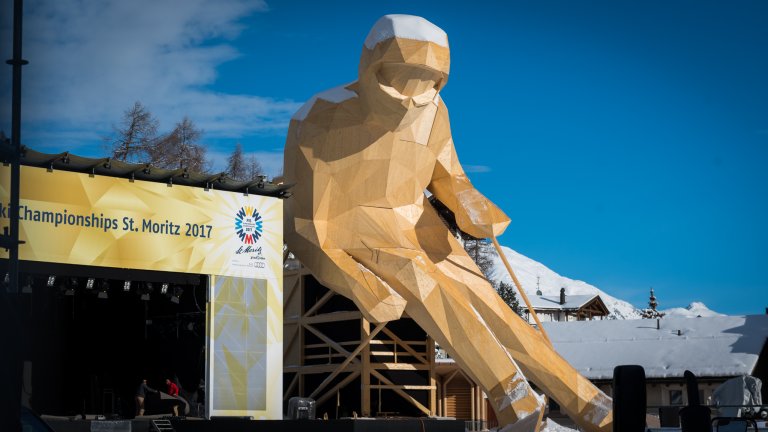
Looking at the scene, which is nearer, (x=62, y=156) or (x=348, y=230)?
(x=62, y=156)

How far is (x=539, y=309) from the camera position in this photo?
67.7 m

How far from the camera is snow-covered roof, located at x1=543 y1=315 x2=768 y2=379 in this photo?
35.2m

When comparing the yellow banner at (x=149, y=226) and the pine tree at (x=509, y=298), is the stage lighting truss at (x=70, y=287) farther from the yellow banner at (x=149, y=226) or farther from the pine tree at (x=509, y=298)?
the pine tree at (x=509, y=298)

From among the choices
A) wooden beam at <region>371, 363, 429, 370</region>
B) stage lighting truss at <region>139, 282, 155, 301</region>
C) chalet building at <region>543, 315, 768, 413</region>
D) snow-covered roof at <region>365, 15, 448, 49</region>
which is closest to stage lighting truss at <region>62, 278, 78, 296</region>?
stage lighting truss at <region>139, 282, 155, 301</region>

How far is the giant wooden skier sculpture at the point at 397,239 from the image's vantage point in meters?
21.6

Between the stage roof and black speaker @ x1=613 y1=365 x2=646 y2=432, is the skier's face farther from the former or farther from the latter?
black speaker @ x1=613 y1=365 x2=646 y2=432

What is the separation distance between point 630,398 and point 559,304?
215 feet

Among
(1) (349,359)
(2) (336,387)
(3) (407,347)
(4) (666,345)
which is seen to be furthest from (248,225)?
(4) (666,345)

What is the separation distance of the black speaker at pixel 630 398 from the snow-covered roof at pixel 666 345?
31.5 meters

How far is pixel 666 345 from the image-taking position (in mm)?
38188

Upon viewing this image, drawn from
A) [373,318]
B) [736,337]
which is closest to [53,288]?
[373,318]

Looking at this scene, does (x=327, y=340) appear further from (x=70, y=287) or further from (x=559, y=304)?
(x=559, y=304)

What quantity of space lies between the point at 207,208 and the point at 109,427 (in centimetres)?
534

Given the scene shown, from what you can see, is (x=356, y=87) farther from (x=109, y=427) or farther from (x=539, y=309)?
(x=539, y=309)
